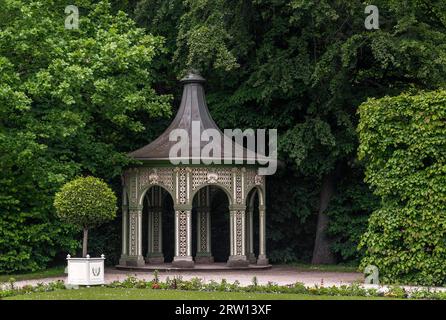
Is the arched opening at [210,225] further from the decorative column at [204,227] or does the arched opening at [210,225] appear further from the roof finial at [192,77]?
the roof finial at [192,77]

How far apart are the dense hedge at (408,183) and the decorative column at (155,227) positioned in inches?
372

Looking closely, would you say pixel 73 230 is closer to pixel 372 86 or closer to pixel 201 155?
pixel 201 155

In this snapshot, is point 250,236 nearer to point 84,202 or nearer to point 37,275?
point 37,275

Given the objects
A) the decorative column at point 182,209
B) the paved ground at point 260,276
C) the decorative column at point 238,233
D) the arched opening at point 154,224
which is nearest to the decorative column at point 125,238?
the paved ground at point 260,276

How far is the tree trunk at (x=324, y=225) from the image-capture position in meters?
28.6

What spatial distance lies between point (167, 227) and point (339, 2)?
10.8m

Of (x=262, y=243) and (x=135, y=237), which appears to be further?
(x=262, y=243)

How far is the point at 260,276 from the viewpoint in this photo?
918 inches

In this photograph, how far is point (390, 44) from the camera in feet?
79.2

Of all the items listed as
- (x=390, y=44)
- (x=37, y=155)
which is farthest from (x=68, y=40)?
(x=390, y=44)

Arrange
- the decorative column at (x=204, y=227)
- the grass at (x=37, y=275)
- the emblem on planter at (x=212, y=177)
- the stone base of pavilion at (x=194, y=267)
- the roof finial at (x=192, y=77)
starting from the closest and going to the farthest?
the grass at (x=37, y=275)
the stone base of pavilion at (x=194, y=267)
the emblem on planter at (x=212, y=177)
the roof finial at (x=192, y=77)
the decorative column at (x=204, y=227)

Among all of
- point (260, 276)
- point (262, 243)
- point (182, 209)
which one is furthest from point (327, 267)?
point (182, 209)

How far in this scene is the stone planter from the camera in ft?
63.8

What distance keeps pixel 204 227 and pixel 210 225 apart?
0.29m
